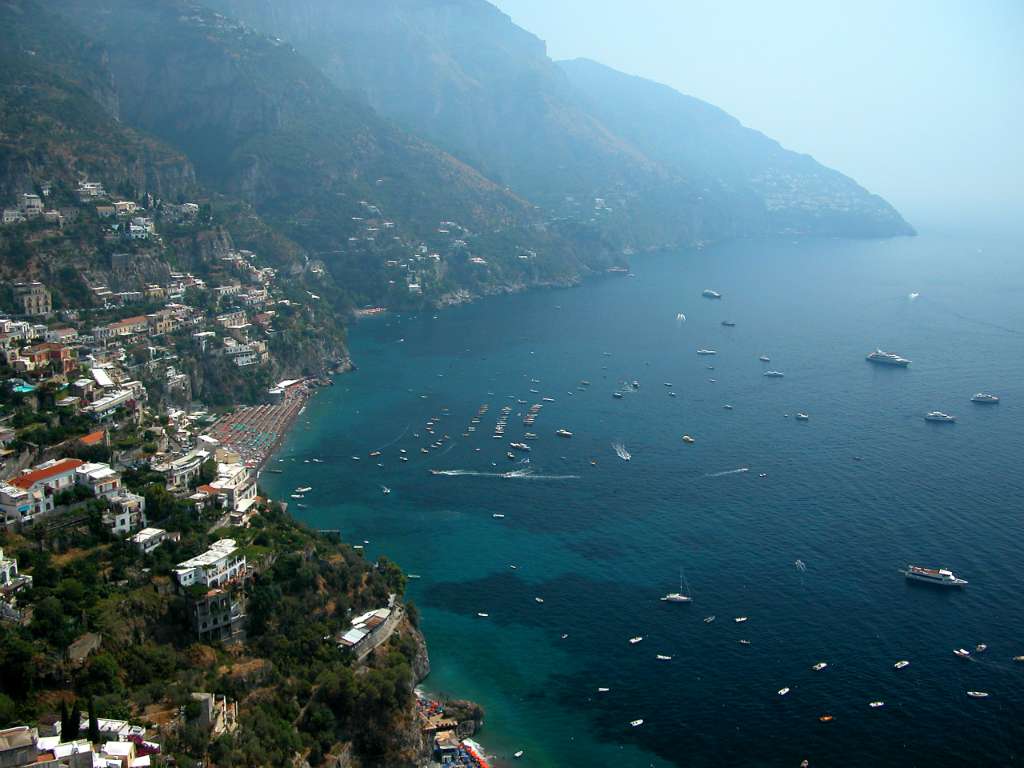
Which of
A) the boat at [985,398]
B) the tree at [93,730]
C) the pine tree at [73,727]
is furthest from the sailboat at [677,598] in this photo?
the boat at [985,398]

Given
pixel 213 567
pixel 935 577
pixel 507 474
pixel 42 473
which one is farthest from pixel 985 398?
pixel 42 473

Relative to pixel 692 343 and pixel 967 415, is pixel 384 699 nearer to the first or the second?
pixel 967 415

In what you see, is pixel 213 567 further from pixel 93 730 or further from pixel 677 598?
pixel 677 598

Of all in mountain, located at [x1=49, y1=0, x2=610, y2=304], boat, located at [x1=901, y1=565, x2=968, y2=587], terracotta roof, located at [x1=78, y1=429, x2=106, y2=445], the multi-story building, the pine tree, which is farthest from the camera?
mountain, located at [x1=49, y1=0, x2=610, y2=304]

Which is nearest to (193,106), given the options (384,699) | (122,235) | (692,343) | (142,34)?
(142,34)

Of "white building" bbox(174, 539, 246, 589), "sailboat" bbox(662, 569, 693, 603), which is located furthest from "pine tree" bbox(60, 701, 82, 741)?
"sailboat" bbox(662, 569, 693, 603)

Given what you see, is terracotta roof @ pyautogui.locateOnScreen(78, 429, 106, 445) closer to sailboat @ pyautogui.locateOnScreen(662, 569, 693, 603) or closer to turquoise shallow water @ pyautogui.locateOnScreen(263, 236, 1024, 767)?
turquoise shallow water @ pyautogui.locateOnScreen(263, 236, 1024, 767)

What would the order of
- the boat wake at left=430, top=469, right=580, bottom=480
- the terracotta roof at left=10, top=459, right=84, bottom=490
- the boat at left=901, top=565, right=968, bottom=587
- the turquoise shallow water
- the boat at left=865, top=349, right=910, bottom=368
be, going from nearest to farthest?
the turquoise shallow water < the terracotta roof at left=10, top=459, right=84, bottom=490 < the boat at left=901, top=565, right=968, bottom=587 < the boat wake at left=430, top=469, right=580, bottom=480 < the boat at left=865, top=349, right=910, bottom=368
